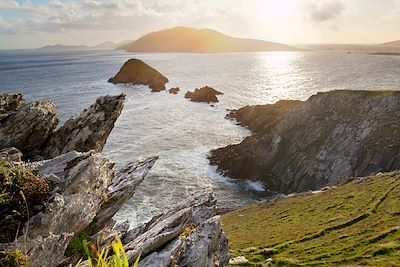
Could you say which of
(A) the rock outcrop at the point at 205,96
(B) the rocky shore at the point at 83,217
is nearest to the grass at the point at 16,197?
(B) the rocky shore at the point at 83,217

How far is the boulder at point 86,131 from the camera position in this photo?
1232 inches

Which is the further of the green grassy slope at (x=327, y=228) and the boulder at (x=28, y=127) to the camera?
the green grassy slope at (x=327, y=228)

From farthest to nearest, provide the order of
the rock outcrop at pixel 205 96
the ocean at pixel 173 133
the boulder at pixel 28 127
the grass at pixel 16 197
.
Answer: the rock outcrop at pixel 205 96 < the ocean at pixel 173 133 < the boulder at pixel 28 127 < the grass at pixel 16 197

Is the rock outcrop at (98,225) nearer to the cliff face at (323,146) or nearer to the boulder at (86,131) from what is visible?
the boulder at (86,131)

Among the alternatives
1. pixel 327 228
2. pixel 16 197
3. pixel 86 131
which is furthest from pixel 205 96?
pixel 16 197

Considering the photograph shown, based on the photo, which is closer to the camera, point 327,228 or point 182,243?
point 182,243

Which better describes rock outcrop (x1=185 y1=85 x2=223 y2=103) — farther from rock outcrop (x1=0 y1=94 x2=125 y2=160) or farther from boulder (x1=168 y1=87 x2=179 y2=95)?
rock outcrop (x1=0 y1=94 x2=125 y2=160)

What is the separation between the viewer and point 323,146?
79.1 m

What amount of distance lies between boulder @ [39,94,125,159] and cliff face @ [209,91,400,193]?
5238 cm

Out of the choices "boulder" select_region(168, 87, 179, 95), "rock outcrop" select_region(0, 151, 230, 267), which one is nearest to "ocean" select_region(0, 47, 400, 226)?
"boulder" select_region(168, 87, 179, 95)

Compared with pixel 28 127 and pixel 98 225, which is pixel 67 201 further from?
pixel 28 127

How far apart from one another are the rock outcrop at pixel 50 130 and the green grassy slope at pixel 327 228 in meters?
17.7

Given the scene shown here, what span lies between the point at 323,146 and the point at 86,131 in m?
59.9

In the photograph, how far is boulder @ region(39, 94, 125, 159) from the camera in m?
31.3
